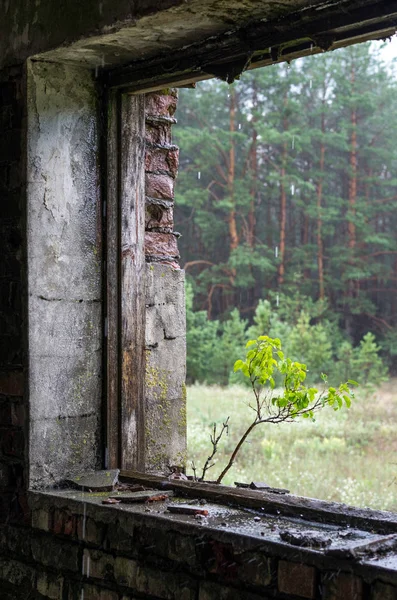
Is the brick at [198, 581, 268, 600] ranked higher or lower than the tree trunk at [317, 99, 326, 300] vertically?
lower

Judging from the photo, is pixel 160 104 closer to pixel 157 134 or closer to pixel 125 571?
pixel 157 134

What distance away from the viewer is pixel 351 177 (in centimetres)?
1680

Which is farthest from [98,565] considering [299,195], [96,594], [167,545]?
[299,195]

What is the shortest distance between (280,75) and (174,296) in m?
15.4

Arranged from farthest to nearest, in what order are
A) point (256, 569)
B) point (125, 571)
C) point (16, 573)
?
point (16, 573)
point (125, 571)
point (256, 569)

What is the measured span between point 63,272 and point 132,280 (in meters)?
0.27

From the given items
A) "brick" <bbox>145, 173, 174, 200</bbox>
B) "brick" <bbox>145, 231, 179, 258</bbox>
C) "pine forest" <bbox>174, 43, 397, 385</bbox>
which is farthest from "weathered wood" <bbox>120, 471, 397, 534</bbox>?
"pine forest" <bbox>174, 43, 397, 385</bbox>

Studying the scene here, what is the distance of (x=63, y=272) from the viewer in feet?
8.81

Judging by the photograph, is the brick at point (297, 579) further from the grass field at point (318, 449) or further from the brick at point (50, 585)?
the grass field at point (318, 449)

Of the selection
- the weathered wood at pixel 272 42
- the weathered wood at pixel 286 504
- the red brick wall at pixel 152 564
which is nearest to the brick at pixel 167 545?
the red brick wall at pixel 152 564

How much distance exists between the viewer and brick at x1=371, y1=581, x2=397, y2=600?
1669 mm

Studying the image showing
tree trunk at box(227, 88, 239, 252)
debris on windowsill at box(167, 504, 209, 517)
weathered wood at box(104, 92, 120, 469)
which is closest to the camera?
debris on windowsill at box(167, 504, 209, 517)

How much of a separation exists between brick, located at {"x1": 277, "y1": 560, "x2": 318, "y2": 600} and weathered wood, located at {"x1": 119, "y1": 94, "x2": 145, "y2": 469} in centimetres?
102

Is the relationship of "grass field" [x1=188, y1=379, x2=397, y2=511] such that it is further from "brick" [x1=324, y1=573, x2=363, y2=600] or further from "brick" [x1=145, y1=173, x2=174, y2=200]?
"brick" [x1=324, y1=573, x2=363, y2=600]
